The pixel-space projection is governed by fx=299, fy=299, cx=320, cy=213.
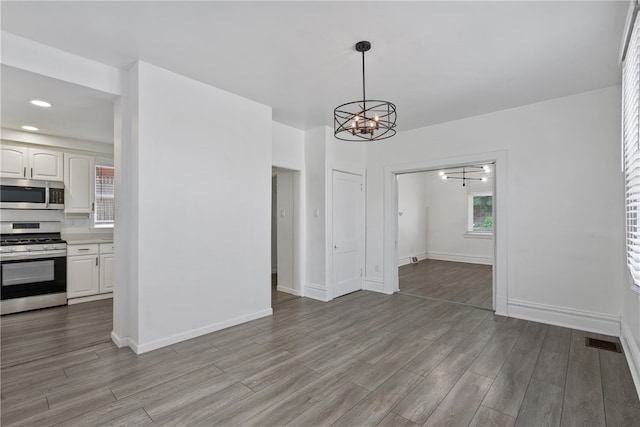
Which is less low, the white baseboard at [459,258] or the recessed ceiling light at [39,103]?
the recessed ceiling light at [39,103]

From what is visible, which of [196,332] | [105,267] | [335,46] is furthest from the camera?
[105,267]

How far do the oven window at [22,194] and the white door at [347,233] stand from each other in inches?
177

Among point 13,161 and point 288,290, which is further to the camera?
point 288,290

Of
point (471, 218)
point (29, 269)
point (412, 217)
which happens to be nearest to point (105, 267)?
point (29, 269)

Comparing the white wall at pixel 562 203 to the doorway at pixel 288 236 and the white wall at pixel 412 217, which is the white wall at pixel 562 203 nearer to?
the doorway at pixel 288 236

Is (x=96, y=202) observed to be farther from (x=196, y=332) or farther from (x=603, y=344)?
(x=603, y=344)

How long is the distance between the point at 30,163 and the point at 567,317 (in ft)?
25.0

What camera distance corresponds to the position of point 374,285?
17.5 feet

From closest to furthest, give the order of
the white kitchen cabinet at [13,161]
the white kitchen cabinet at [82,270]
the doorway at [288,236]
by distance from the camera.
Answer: the white kitchen cabinet at [13,161]
the white kitchen cabinet at [82,270]
the doorway at [288,236]

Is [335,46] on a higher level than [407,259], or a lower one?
higher

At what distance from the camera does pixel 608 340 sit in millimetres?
3201

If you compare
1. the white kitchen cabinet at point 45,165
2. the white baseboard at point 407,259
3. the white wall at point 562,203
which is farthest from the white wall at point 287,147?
the white baseboard at point 407,259

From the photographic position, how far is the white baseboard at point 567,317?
337cm

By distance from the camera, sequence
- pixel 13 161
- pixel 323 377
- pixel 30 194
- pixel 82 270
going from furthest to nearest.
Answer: pixel 82 270 → pixel 30 194 → pixel 13 161 → pixel 323 377
